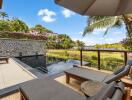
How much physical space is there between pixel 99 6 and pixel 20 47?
1253 cm

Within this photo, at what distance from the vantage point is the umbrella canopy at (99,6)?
2.30 m

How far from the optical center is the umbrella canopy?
2.30m

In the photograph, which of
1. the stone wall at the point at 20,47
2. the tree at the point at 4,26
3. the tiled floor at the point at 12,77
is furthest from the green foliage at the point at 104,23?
the tree at the point at 4,26

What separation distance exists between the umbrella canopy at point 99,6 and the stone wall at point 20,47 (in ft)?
39.1

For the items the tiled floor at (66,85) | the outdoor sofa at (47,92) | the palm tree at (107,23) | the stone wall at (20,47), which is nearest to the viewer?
the outdoor sofa at (47,92)

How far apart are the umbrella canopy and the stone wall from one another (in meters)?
11.9

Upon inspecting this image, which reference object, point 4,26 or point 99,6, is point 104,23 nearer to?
point 99,6

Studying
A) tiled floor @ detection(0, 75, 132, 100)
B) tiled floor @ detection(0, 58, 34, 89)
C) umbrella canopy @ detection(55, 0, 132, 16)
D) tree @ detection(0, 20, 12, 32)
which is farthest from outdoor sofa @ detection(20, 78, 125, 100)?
tree @ detection(0, 20, 12, 32)

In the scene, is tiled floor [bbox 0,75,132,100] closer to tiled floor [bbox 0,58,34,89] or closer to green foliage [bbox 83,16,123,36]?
tiled floor [bbox 0,58,34,89]

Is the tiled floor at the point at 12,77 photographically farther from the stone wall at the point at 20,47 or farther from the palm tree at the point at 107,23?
the stone wall at the point at 20,47

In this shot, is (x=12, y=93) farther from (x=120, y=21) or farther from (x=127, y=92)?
(x=120, y=21)

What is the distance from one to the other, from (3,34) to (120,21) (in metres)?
13.6

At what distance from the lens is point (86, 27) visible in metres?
7.82

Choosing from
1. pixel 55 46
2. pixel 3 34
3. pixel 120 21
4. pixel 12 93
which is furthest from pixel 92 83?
pixel 55 46
